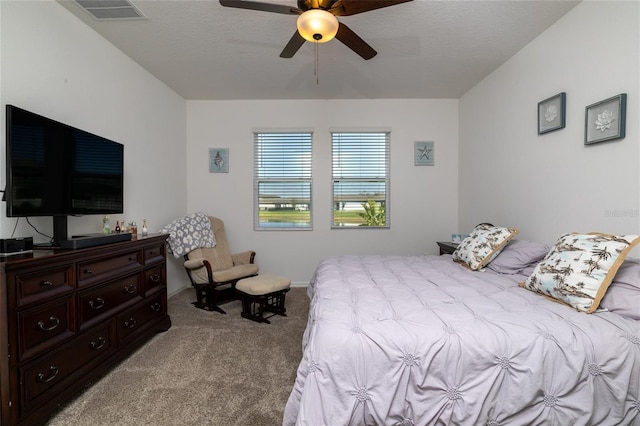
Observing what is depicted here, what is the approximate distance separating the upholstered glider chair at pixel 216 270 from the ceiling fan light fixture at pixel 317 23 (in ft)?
8.21

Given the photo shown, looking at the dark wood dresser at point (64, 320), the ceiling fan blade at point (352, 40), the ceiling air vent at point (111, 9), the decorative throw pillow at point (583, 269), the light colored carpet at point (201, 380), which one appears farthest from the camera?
the ceiling air vent at point (111, 9)

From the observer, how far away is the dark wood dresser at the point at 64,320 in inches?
55.4

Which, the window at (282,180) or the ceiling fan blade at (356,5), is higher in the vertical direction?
the ceiling fan blade at (356,5)

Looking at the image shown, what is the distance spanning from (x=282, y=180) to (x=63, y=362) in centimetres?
308

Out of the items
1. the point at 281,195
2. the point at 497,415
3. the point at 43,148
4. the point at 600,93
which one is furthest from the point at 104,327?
the point at 600,93

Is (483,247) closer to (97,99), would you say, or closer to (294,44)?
(294,44)

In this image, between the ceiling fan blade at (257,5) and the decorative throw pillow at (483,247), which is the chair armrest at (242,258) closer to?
the decorative throw pillow at (483,247)

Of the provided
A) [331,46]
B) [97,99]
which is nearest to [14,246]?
[97,99]

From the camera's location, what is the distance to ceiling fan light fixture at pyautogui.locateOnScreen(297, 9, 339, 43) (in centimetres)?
171

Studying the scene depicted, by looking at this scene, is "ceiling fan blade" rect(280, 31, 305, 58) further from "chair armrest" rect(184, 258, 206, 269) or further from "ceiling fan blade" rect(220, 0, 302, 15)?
"chair armrest" rect(184, 258, 206, 269)

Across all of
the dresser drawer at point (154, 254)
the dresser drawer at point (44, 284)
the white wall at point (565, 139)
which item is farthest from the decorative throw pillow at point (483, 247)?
the dresser drawer at point (44, 284)

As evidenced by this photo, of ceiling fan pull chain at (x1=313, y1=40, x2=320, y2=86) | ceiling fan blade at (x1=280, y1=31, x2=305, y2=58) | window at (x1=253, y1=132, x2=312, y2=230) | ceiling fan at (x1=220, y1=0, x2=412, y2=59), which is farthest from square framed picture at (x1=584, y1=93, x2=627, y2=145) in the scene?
window at (x1=253, y1=132, x2=312, y2=230)

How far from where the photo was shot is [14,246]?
1.55 m

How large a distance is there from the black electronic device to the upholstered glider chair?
163 cm
